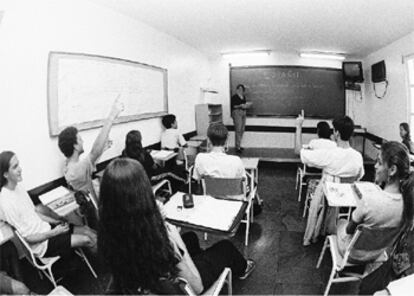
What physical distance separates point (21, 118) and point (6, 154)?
534mm

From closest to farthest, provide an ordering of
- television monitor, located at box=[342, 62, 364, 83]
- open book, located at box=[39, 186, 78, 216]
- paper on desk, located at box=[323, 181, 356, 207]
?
paper on desk, located at box=[323, 181, 356, 207]
open book, located at box=[39, 186, 78, 216]
television monitor, located at box=[342, 62, 364, 83]

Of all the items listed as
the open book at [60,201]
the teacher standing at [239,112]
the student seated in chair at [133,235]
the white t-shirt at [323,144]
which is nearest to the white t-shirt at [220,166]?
the white t-shirt at [323,144]

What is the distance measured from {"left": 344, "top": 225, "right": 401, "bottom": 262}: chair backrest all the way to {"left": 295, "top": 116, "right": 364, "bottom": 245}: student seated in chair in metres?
1.02

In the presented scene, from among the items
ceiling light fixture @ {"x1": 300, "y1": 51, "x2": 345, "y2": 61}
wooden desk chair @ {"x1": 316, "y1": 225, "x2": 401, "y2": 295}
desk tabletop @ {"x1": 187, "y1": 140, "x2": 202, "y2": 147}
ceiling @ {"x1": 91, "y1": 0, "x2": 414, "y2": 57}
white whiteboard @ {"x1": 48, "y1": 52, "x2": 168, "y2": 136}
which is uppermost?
ceiling light fixture @ {"x1": 300, "y1": 51, "x2": 345, "y2": 61}

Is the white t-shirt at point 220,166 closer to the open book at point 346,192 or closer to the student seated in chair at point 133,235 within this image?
the open book at point 346,192

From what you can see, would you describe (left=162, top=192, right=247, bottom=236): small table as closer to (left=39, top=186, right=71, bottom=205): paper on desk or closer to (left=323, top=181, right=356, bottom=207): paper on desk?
(left=323, top=181, right=356, bottom=207): paper on desk

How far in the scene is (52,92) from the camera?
264 centimetres

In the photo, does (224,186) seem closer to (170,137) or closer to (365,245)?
(365,245)

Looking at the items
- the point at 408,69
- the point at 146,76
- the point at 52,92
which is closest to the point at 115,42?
the point at 146,76

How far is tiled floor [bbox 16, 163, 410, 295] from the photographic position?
232cm

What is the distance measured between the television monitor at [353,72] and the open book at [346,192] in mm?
5285

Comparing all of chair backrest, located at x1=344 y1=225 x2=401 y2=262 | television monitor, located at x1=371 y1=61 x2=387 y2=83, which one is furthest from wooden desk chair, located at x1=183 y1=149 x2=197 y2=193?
television monitor, located at x1=371 y1=61 x2=387 y2=83

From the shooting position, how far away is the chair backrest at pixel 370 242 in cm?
176

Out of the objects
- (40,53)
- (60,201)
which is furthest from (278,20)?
(60,201)
